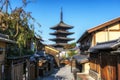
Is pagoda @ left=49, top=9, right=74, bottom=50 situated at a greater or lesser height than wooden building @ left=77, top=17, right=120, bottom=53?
greater

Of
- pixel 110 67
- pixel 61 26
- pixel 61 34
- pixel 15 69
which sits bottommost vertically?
pixel 15 69

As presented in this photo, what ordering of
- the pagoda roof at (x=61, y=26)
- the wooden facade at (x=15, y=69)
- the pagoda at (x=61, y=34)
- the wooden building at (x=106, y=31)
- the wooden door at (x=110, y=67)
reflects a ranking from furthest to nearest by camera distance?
1. the pagoda roof at (x=61, y=26)
2. the pagoda at (x=61, y=34)
3. the wooden building at (x=106, y=31)
4. the wooden facade at (x=15, y=69)
5. the wooden door at (x=110, y=67)

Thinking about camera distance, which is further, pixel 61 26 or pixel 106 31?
pixel 61 26

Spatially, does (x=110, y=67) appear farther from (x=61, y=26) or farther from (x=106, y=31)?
(x=61, y=26)

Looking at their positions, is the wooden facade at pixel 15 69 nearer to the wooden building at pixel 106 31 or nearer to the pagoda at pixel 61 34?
the wooden building at pixel 106 31

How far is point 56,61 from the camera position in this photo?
62844 millimetres

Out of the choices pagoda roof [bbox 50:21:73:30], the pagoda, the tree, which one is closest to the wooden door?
the tree

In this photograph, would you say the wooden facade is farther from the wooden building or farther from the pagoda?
the pagoda

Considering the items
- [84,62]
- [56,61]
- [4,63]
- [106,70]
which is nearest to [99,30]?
[84,62]

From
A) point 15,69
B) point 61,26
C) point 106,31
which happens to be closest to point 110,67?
point 15,69

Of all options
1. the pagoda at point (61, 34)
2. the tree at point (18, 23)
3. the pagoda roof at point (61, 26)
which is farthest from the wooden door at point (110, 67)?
the pagoda roof at point (61, 26)

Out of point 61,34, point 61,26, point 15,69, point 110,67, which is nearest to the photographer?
point 110,67

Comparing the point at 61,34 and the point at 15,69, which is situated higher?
the point at 61,34

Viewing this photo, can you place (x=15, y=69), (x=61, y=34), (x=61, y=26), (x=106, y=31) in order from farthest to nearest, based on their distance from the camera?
(x=61, y=34), (x=61, y=26), (x=106, y=31), (x=15, y=69)
